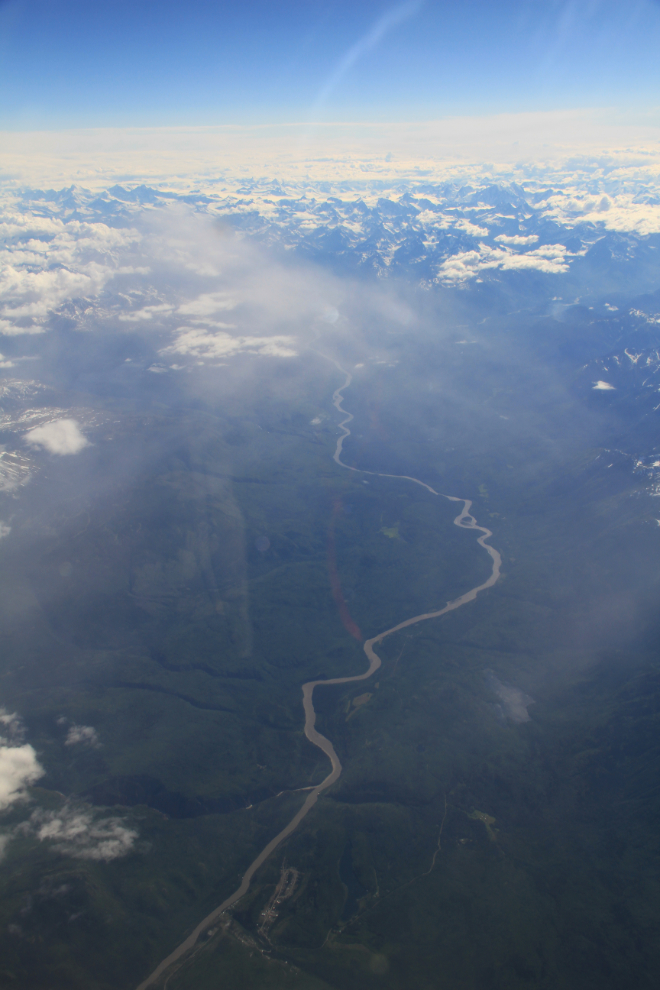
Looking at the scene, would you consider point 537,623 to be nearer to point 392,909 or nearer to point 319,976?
point 392,909

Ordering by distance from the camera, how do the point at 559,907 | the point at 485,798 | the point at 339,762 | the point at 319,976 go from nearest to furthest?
the point at 319,976
the point at 559,907
the point at 485,798
the point at 339,762

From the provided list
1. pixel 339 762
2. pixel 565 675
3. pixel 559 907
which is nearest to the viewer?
pixel 559 907

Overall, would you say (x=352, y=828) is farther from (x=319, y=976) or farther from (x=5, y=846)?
(x=5, y=846)

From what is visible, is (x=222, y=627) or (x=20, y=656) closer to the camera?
(x=20, y=656)

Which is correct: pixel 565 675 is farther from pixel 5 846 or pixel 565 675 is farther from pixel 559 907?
pixel 5 846

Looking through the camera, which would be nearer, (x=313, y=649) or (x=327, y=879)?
(x=327, y=879)

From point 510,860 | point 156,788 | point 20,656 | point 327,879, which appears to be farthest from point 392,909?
point 20,656

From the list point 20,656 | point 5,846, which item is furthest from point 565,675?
point 20,656

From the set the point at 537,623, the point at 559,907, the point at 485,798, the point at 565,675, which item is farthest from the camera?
the point at 537,623

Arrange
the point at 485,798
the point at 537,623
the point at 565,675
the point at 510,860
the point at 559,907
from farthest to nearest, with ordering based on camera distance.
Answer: the point at 537,623, the point at 565,675, the point at 485,798, the point at 510,860, the point at 559,907
